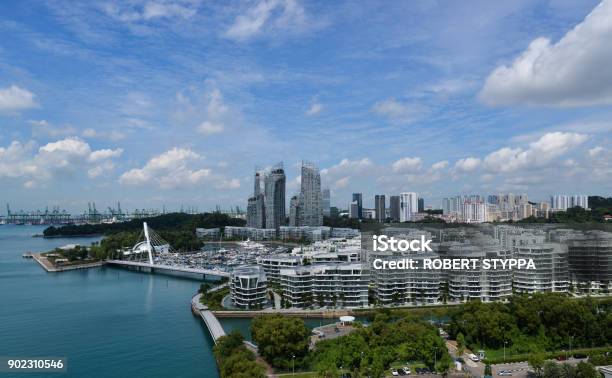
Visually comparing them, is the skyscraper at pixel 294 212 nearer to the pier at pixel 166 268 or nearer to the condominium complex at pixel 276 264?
the pier at pixel 166 268

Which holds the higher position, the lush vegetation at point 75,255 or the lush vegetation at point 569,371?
the lush vegetation at point 75,255

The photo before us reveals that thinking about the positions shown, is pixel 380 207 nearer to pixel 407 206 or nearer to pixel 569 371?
pixel 407 206

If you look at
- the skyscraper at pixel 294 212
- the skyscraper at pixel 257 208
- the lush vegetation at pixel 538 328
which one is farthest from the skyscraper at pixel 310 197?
the lush vegetation at pixel 538 328

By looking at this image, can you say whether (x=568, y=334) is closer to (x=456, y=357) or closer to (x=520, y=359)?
(x=520, y=359)

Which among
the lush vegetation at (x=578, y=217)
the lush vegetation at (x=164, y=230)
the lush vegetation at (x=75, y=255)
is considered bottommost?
the lush vegetation at (x=75, y=255)

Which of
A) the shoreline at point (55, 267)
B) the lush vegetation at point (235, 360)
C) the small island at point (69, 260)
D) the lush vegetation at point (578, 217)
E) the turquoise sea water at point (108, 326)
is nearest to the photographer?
the lush vegetation at point (235, 360)

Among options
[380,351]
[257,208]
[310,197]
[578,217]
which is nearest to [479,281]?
[380,351]

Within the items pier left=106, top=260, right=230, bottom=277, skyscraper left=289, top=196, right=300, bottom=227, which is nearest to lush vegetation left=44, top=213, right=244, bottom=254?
pier left=106, top=260, right=230, bottom=277

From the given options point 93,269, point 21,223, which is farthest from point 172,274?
point 21,223
